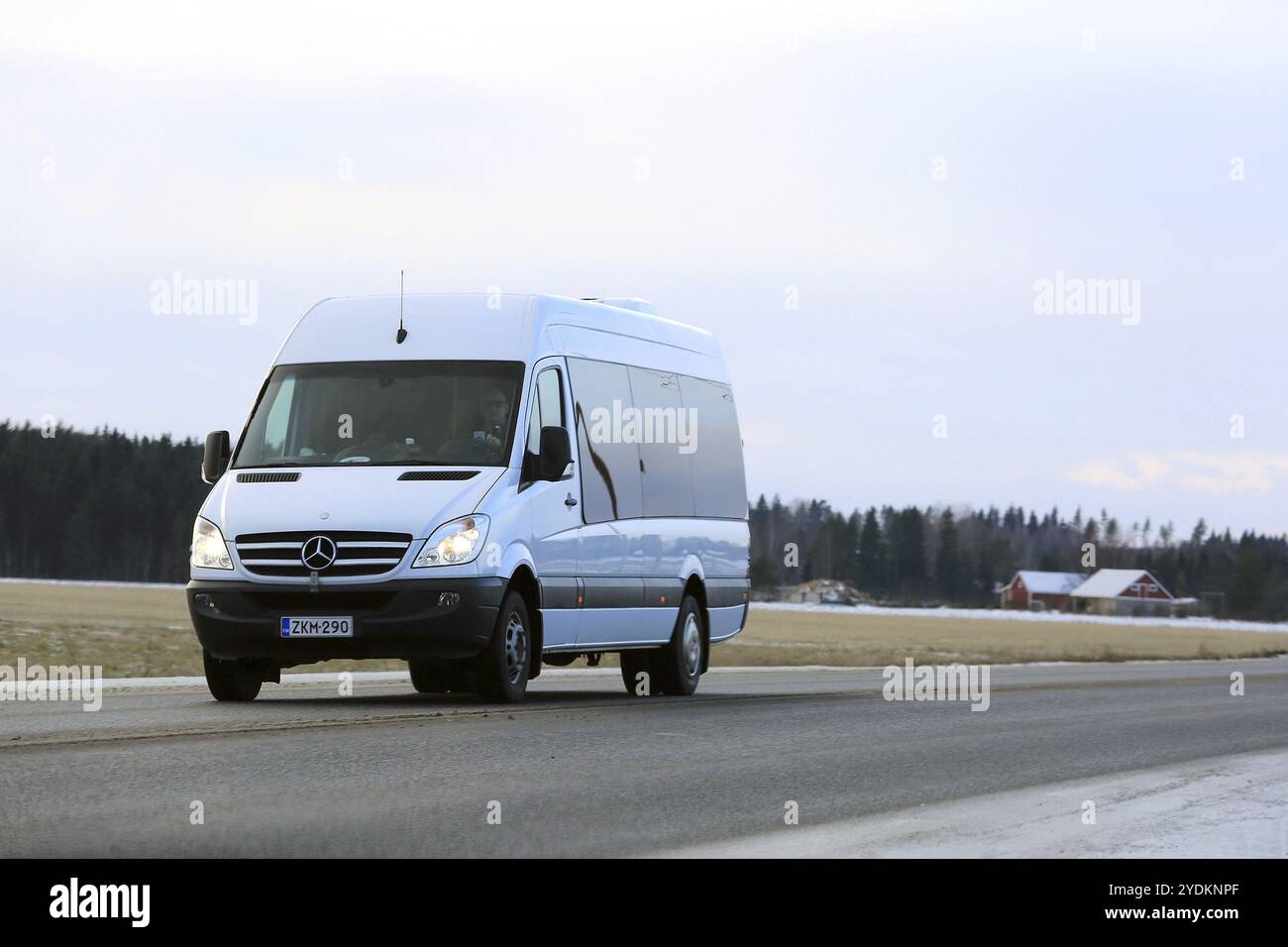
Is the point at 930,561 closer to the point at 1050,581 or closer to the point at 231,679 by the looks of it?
the point at 1050,581

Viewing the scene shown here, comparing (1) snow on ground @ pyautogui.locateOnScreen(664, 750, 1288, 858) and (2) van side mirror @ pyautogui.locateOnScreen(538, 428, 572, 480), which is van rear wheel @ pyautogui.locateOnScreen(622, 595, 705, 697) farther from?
(1) snow on ground @ pyautogui.locateOnScreen(664, 750, 1288, 858)

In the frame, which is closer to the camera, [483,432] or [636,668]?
[483,432]

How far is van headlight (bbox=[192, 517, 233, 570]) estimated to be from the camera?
46.3 feet

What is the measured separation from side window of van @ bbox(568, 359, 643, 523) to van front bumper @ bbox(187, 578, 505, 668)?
89.7 inches

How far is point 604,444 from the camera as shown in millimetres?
16547

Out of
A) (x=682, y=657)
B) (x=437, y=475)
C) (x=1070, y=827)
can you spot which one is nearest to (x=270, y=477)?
(x=437, y=475)

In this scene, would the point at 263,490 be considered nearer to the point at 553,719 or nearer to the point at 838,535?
the point at 553,719

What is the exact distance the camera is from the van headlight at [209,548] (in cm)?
1412

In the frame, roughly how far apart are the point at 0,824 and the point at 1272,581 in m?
173

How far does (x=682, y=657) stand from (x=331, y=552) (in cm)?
518

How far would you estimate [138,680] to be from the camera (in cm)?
1864

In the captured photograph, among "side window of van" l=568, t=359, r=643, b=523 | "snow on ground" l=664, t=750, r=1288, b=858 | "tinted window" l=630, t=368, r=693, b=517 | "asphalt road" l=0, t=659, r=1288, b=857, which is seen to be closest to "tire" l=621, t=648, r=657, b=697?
"asphalt road" l=0, t=659, r=1288, b=857

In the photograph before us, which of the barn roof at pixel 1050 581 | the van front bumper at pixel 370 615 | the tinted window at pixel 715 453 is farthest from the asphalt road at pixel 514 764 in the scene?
the barn roof at pixel 1050 581
